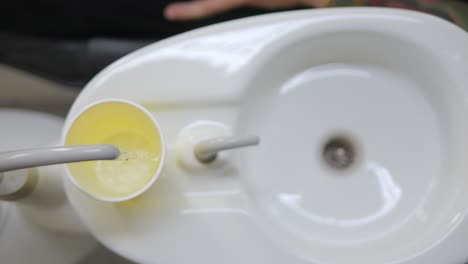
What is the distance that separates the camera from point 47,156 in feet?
1.34

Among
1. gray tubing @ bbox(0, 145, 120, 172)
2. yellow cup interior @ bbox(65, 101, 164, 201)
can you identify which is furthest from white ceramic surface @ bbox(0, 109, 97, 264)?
gray tubing @ bbox(0, 145, 120, 172)

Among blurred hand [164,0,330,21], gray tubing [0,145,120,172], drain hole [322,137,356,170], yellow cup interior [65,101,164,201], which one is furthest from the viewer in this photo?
blurred hand [164,0,330,21]

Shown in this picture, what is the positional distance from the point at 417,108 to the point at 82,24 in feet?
2.15

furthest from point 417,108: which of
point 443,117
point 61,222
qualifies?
point 61,222

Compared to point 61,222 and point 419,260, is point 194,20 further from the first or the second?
point 419,260

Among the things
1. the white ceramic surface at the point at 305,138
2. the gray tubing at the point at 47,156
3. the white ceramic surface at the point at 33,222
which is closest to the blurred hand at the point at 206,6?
the white ceramic surface at the point at 305,138

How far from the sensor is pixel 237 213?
571mm

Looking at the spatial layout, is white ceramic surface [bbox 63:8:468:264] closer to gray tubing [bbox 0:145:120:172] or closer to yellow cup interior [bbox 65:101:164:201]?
yellow cup interior [bbox 65:101:164:201]

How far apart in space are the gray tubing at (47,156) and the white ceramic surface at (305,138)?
0.16 metres

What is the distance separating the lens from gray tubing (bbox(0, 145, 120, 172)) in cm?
Answer: 40

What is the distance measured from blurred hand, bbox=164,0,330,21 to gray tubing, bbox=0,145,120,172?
47cm

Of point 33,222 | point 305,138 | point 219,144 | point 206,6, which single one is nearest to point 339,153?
point 305,138

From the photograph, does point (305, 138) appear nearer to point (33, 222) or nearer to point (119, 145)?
point (119, 145)

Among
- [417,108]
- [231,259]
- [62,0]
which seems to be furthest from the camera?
[62,0]
